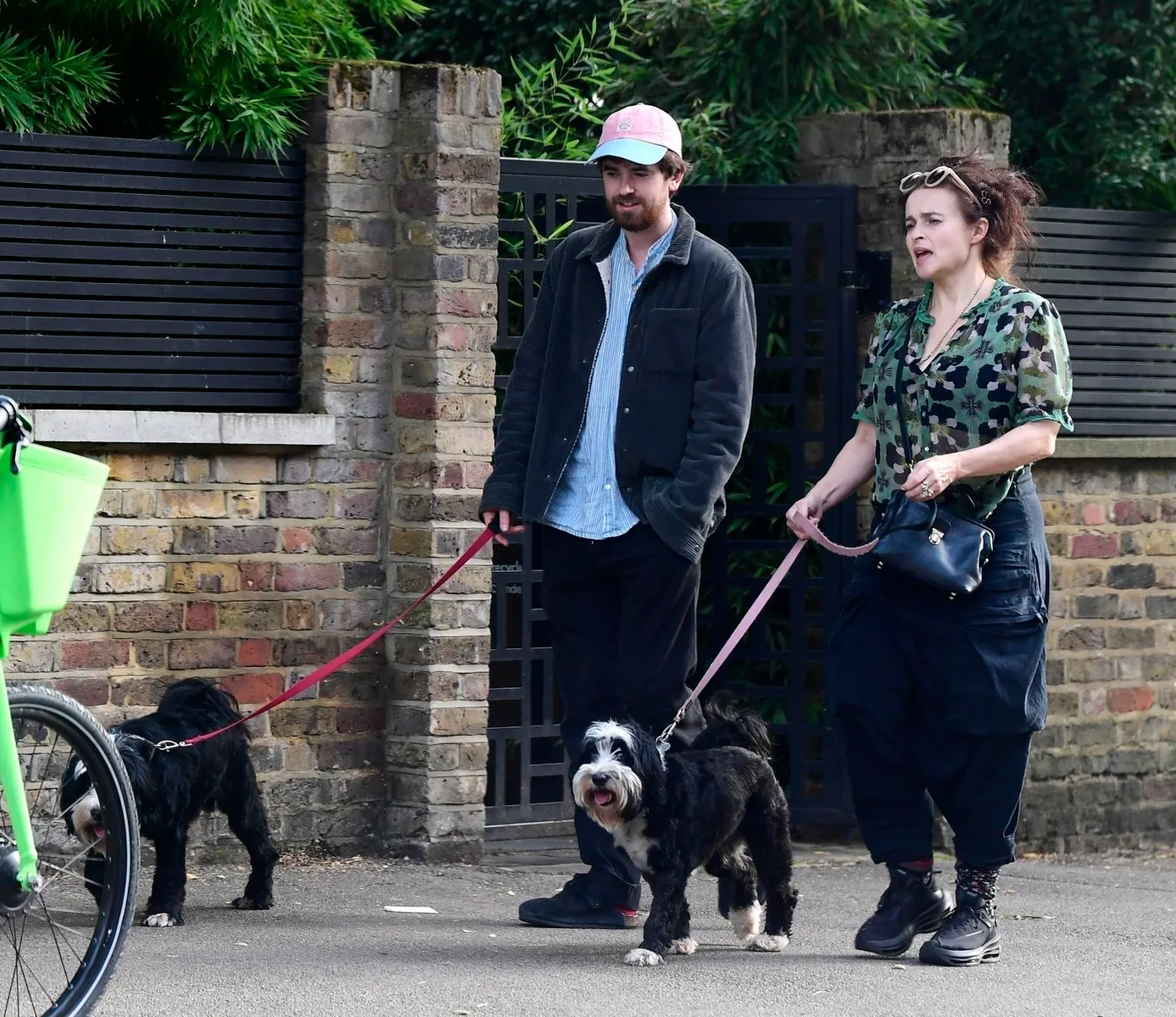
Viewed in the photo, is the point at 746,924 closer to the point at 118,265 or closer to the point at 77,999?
the point at 77,999

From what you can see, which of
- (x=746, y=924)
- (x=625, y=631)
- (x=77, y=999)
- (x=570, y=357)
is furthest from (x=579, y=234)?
(x=77, y=999)

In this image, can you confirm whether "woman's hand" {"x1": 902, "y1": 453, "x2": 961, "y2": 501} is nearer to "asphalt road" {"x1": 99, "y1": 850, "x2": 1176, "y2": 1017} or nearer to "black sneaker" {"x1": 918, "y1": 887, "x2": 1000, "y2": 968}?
"black sneaker" {"x1": 918, "y1": 887, "x2": 1000, "y2": 968}

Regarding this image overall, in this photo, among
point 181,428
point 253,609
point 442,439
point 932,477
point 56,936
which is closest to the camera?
point 56,936

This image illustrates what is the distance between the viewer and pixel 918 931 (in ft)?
19.7

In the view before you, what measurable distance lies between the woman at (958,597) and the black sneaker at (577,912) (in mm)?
775

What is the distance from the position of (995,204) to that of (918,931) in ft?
6.97

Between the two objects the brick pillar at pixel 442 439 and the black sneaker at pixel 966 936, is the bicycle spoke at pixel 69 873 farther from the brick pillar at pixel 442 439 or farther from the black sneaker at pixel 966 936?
the black sneaker at pixel 966 936

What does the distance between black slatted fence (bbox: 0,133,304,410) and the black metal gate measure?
98 cm

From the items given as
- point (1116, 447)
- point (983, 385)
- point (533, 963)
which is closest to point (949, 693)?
point (983, 385)

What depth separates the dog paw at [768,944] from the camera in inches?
238

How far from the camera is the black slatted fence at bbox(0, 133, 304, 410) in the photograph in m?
6.82

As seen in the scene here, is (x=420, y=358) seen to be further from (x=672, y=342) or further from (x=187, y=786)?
(x=187, y=786)

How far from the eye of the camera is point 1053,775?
879cm

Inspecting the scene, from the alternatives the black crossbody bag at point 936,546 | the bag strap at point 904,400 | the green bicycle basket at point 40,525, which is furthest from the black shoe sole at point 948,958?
the green bicycle basket at point 40,525
